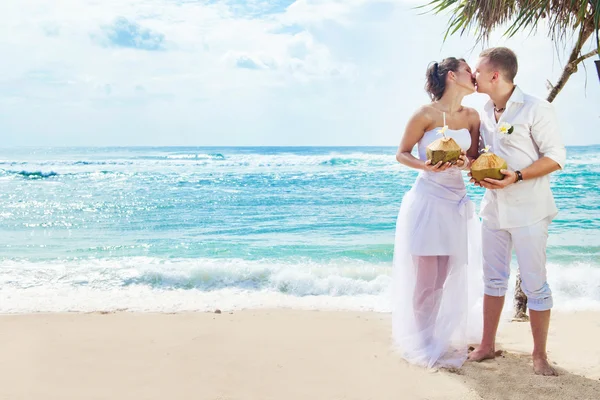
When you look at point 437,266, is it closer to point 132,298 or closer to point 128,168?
point 132,298

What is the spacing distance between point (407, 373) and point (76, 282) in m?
5.21

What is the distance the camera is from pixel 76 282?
24.0ft

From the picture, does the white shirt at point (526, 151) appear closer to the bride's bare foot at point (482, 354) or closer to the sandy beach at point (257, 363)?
the bride's bare foot at point (482, 354)

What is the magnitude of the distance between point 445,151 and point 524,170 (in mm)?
467

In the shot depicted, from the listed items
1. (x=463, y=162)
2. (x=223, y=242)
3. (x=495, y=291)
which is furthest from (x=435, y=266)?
(x=223, y=242)

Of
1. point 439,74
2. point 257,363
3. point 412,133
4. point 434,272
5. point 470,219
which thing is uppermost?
point 439,74

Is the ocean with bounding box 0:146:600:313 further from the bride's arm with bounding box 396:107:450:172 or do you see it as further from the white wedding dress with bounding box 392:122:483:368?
the bride's arm with bounding box 396:107:450:172

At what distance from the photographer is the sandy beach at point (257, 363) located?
3252mm

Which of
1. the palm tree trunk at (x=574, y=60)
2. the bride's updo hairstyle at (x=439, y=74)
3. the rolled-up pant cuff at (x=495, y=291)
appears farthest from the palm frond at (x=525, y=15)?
the rolled-up pant cuff at (x=495, y=291)

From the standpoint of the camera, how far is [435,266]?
147 inches

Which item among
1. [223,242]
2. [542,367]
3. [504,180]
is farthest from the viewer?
[223,242]

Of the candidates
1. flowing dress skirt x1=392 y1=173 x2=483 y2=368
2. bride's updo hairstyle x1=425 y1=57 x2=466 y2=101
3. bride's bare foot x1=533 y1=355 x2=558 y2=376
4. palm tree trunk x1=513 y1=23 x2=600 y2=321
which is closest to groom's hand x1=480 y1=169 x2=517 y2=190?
flowing dress skirt x1=392 y1=173 x2=483 y2=368

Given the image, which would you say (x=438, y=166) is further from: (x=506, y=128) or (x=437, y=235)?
(x=437, y=235)

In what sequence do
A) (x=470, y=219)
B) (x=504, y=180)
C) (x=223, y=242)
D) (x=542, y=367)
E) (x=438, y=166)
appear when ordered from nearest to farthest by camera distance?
1. (x=504, y=180)
2. (x=438, y=166)
3. (x=542, y=367)
4. (x=470, y=219)
5. (x=223, y=242)
